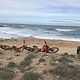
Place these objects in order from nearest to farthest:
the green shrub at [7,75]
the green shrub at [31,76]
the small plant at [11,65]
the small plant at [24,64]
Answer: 1. the green shrub at [31,76]
2. the green shrub at [7,75]
3. the small plant at [24,64]
4. the small plant at [11,65]

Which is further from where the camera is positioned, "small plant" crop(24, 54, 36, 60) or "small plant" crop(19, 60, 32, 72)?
"small plant" crop(24, 54, 36, 60)

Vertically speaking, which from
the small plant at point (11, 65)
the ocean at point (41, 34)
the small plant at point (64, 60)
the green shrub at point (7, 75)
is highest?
the small plant at point (64, 60)

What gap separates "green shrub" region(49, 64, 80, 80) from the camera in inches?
442

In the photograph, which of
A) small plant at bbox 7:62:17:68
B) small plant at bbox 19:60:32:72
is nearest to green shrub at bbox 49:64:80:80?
small plant at bbox 19:60:32:72

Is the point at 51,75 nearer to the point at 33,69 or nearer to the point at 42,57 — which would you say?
the point at 33,69

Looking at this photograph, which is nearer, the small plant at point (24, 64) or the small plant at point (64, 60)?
the small plant at point (24, 64)

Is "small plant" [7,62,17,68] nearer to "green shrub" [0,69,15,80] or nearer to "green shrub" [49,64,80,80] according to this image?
"green shrub" [0,69,15,80]

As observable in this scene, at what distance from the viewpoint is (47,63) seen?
12922mm

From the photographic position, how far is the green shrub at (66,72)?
11.2 metres

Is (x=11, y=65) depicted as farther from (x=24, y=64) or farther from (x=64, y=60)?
(x=64, y=60)

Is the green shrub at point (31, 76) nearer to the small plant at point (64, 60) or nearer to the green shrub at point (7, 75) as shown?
the green shrub at point (7, 75)

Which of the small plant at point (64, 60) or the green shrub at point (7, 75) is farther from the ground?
the small plant at point (64, 60)

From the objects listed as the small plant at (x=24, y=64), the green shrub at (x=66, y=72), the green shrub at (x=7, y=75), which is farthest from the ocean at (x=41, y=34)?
the green shrub at (x=7, y=75)

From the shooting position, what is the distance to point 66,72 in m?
11.5
